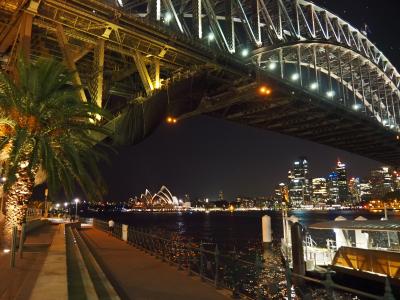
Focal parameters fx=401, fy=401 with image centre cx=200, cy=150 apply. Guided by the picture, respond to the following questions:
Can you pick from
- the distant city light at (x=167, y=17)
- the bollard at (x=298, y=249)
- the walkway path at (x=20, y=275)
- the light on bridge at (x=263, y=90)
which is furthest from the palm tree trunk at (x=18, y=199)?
the light on bridge at (x=263, y=90)

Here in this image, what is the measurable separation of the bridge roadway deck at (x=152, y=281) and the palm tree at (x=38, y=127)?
355 cm

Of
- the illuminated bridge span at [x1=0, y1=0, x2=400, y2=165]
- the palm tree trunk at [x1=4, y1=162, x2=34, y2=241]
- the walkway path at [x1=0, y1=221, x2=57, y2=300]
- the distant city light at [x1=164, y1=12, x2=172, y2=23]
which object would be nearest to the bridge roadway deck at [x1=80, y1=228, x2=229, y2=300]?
the walkway path at [x1=0, y1=221, x2=57, y2=300]

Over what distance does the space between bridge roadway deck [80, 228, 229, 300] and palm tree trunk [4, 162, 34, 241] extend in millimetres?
3480

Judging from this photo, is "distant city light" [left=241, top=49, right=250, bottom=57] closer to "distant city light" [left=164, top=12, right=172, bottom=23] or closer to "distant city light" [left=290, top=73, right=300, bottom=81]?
"distant city light" [left=164, top=12, right=172, bottom=23]

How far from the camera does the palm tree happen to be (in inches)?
524

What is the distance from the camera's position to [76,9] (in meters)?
21.3

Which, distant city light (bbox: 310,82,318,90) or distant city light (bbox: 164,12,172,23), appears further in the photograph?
distant city light (bbox: 310,82,318,90)

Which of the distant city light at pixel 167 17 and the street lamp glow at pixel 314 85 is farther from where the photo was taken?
the street lamp glow at pixel 314 85

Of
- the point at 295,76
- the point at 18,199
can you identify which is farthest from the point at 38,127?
the point at 295,76

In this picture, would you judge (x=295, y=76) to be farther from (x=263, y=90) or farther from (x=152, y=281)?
(x=152, y=281)

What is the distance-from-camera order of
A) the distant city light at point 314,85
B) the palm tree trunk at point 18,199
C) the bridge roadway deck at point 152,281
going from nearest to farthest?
the bridge roadway deck at point 152,281 < the palm tree trunk at point 18,199 < the distant city light at point 314,85

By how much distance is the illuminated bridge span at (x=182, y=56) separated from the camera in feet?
73.9

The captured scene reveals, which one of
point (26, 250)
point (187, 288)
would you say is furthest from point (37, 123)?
point (187, 288)

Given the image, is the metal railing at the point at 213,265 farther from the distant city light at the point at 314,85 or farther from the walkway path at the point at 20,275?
the distant city light at the point at 314,85
